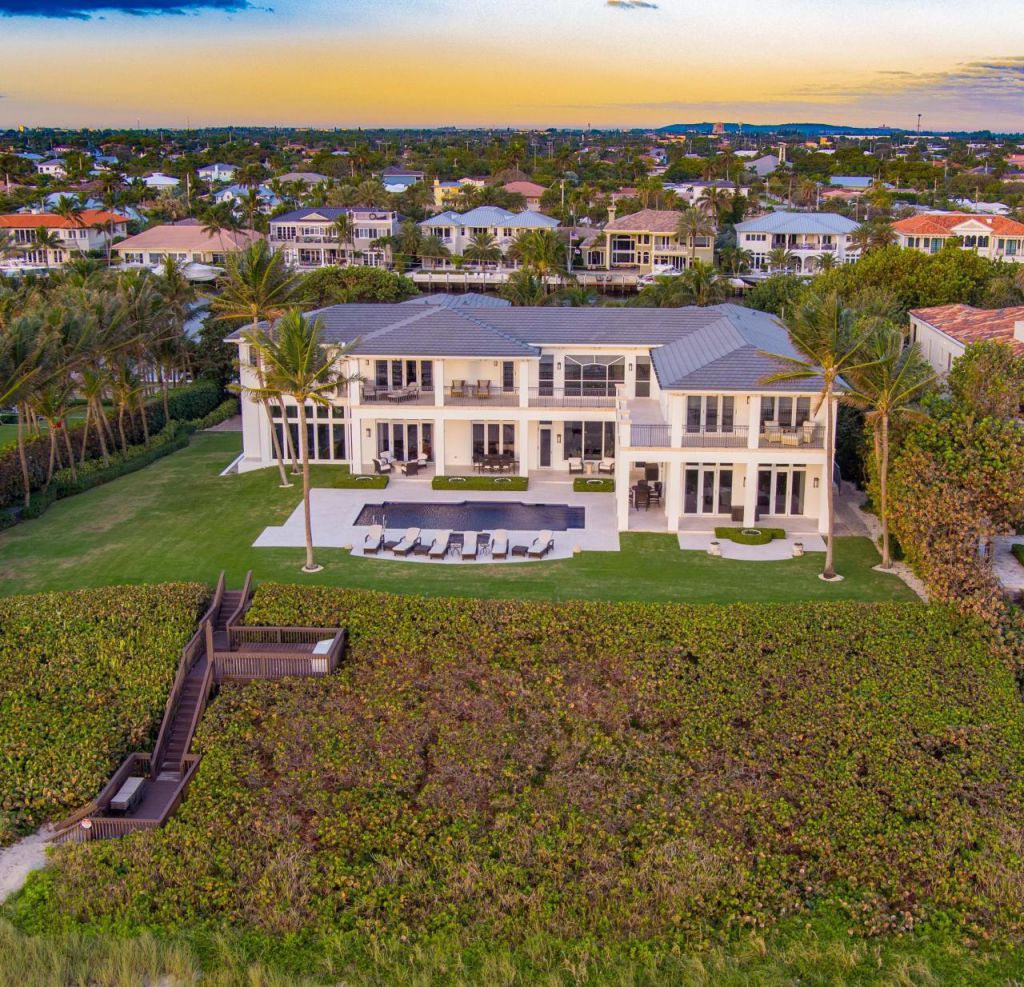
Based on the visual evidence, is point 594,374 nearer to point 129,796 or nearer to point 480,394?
point 480,394

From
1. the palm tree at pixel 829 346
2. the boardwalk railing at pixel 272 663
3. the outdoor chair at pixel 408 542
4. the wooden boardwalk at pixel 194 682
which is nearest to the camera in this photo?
the wooden boardwalk at pixel 194 682

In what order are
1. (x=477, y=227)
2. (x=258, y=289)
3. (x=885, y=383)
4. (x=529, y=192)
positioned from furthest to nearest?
(x=529, y=192) < (x=477, y=227) < (x=258, y=289) < (x=885, y=383)

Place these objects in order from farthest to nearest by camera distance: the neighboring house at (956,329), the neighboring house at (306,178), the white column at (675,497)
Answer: the neighboring house at (306,178), the neighboring house at (956,329), the white column at (675,497)

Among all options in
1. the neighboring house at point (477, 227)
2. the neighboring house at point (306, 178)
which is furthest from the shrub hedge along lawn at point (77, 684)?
the neighboring house at point (306, 178)

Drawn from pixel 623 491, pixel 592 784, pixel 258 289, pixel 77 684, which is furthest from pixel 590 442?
pixel 77 684

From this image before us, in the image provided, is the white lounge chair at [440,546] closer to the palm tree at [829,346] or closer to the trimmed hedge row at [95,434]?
the palm tree at [829,346]
